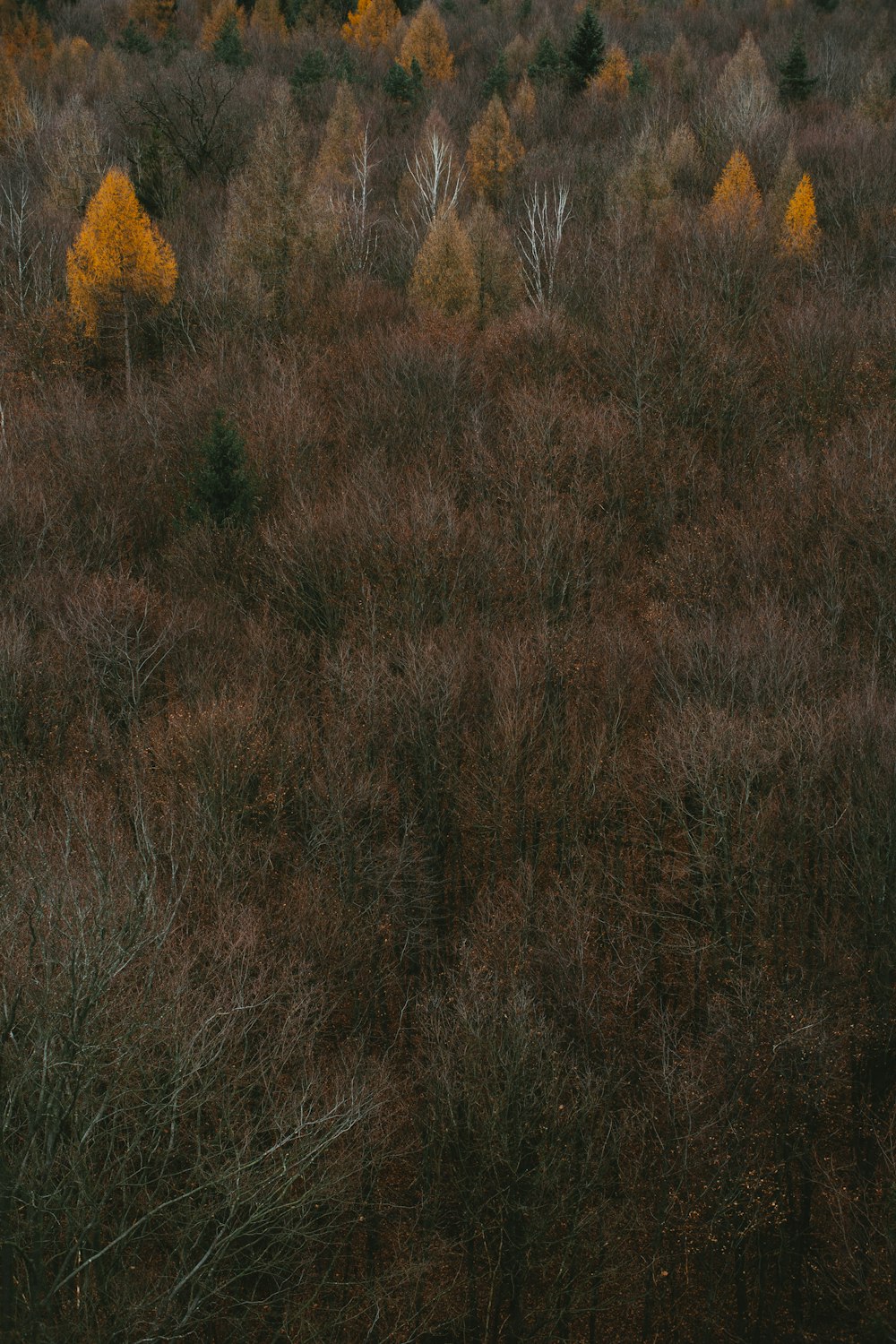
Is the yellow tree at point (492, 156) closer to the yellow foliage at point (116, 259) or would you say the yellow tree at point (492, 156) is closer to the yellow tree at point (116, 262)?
the yellow tree at point (116, 262)

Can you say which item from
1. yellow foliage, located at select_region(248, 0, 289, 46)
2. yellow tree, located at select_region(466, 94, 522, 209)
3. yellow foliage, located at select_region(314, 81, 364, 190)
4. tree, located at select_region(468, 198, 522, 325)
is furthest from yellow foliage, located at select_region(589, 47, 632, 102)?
yellow foliage, located at select_region(248, 0, 289, 46)

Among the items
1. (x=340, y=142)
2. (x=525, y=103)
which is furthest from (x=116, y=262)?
(x=525, y=103)

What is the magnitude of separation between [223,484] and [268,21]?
5840 centimetres

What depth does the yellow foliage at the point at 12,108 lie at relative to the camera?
5878 cm

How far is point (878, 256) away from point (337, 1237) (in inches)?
1600

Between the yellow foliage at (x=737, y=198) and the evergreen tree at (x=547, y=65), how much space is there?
48.5 ft

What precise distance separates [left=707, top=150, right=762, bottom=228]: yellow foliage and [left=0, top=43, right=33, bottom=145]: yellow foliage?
32.9 meters

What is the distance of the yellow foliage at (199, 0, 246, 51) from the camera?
74875 millimetres

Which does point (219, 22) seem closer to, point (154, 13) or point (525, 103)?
point (154, 13)

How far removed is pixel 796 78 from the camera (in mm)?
58719

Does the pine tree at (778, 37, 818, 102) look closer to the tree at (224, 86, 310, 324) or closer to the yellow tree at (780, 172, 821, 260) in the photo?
the yellow tree at (780, 172, 821, 260)

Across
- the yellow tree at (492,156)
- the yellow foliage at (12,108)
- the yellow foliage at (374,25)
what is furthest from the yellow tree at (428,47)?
the yellow foliage at (12,108)

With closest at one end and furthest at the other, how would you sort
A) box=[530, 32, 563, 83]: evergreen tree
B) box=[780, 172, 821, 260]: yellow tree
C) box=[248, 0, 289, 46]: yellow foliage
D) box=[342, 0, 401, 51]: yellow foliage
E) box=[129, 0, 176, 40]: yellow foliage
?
box=[780, 172, 821, 260]: yellow tree
box=[530, 32, 563, 83]: evergreen tree
box=[342, 0, 401, 51]: yellow foliage
box=[248, 0, 289, 46]: yellow foliage
box=[129, 0, 176, 40]: yellow foliage

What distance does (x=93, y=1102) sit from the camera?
18.2m
